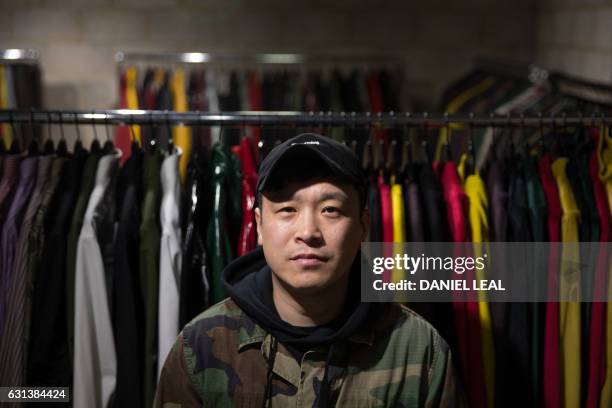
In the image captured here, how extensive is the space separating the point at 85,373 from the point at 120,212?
349 millimetres

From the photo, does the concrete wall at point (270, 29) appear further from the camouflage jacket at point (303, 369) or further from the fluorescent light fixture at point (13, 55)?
the camouflage jacket at point (303, 369)

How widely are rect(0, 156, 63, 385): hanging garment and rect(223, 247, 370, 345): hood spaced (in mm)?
438

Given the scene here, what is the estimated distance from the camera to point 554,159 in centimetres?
151

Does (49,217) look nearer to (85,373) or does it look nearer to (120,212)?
(120,212)

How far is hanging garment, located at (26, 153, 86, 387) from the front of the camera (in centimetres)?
135

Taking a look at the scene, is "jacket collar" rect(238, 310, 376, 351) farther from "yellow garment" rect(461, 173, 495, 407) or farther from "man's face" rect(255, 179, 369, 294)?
"yellow garment" rect(461, 173, 495, 407)

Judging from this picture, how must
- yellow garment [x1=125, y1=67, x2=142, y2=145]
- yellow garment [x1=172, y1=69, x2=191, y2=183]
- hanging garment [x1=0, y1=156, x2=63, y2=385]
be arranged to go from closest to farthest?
hanging garment [x1=0, y1=156, x2=63, y2=385], yellow garment [x1=172, y1=69, x2=191, y2=183], yellow garment [x1=125, y1=67, x2=142, y2=145]

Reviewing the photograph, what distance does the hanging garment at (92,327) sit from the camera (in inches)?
53.1

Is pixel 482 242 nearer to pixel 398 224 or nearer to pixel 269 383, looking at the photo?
pixel 398 224

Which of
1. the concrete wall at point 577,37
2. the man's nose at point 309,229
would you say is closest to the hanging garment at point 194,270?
the man's nose at point 309,229

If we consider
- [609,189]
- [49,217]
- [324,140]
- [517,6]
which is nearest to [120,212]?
[49,217]

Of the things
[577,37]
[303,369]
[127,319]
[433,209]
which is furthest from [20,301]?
[577,37]

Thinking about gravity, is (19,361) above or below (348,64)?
below

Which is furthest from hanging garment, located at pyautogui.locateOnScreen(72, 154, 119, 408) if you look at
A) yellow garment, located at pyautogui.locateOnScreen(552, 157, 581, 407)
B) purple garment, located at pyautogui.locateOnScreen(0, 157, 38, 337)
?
yellow garment, located at pyautogui.locateOnScreen(552, 157, 581, 407)
